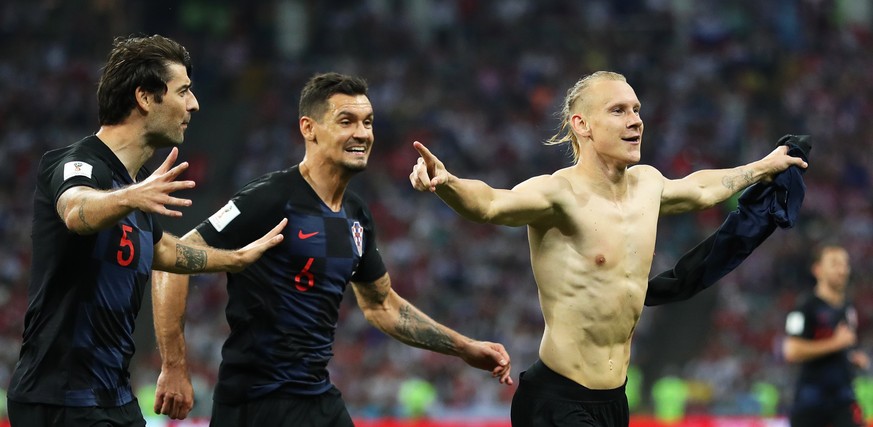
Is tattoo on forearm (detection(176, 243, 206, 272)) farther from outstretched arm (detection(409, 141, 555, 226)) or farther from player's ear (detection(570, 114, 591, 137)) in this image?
player's ear (detection(570, 114, 591, 137))

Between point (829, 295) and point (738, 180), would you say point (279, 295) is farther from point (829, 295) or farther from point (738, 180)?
point (829, 295)

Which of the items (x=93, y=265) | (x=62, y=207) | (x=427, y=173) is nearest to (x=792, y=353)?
(x=427, y=173)

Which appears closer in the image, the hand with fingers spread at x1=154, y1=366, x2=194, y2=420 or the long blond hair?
the hand with fingers spread at x1=154, y1=366, x2=194, y2=420

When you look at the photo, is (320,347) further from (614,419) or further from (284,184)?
(614,419)

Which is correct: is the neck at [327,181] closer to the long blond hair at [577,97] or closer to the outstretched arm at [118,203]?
the long blond hair at [577,97]

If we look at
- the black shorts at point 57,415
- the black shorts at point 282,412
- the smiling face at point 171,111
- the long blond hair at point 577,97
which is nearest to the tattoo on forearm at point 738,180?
the long blond hair at point 577,97

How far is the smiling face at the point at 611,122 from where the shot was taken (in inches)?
230

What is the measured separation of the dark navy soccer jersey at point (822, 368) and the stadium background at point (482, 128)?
5.69 meters

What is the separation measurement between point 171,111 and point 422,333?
6.50ft

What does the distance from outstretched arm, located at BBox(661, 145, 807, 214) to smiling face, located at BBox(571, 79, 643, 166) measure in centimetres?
40

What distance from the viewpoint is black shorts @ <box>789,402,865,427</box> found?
8812 millimetres

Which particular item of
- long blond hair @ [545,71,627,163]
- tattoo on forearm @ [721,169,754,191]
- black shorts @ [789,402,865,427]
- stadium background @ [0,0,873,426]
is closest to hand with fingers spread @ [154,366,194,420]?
long blond hair @ [545,71,627,163]

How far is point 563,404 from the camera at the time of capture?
5.62m

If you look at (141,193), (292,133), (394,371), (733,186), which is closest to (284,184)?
(141,193)
